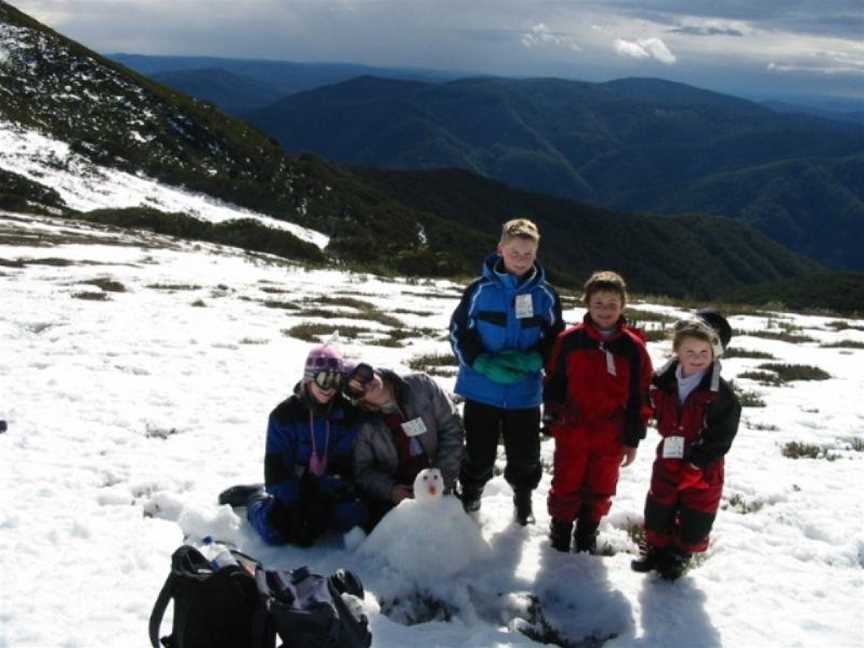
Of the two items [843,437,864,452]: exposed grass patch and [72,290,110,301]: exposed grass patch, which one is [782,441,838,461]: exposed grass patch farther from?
[72,290,110,301]: exposed grass patch

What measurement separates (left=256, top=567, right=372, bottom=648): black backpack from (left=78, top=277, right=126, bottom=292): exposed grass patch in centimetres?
1838

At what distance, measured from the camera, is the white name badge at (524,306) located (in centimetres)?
648

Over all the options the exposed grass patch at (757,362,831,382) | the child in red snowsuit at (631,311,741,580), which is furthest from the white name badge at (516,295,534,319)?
the exposed grass patch at (757,362,831,382)

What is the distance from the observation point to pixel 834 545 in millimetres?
6879

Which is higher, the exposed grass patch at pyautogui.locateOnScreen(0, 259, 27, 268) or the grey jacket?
the exposed grass patch at pyautogui.locateOnScreen(0, 259, 27, 268)

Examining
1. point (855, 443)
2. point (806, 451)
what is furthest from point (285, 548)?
point (855, 443)

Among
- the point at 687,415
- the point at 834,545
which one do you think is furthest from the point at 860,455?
the point at 687,415

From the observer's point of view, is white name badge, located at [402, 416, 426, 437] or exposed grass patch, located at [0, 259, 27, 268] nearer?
white name badge, located at [402, 416, 426, 437]

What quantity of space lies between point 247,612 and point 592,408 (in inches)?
128

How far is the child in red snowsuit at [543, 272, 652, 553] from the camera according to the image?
6.26 m

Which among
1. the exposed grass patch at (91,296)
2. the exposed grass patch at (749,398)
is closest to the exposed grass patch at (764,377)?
the exposed grass patch at (749,398)

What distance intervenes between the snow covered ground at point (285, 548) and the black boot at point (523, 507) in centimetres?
14

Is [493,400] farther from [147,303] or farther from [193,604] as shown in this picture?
[147,303]

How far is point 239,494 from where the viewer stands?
282 inches
